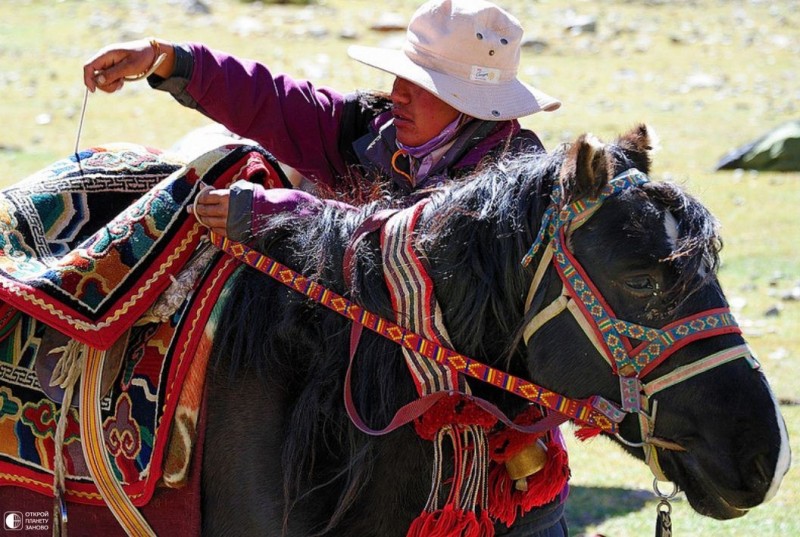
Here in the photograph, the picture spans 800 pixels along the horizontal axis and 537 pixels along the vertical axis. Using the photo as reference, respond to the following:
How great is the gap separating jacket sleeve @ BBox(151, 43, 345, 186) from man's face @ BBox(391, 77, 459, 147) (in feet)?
1.03

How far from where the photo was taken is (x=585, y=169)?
85.4 inches

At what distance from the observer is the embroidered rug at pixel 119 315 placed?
238cm

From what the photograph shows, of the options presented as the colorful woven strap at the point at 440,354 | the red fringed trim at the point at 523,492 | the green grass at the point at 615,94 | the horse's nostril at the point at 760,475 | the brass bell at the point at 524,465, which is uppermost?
the colorful woven strap at the point at 440,354

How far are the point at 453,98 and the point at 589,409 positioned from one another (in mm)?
827

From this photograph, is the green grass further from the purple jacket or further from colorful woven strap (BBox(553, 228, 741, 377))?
colorful woven strap (BBox(553, 228, 741, 377))

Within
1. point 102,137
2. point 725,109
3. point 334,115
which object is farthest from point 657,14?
point 334,115

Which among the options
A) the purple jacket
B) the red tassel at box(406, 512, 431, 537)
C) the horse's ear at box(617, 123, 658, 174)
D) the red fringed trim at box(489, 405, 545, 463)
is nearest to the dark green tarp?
the purple jacket

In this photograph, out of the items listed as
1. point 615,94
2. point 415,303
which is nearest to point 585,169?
point 415,303

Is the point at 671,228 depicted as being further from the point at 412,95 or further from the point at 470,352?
the point at 412,95

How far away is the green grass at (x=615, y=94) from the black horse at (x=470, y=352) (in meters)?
2.16

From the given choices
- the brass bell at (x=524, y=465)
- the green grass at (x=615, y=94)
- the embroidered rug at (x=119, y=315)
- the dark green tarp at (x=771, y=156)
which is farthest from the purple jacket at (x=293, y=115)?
the dark green tarp at (x=771, y=156)

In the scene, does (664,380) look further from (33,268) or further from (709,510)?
(33,268)

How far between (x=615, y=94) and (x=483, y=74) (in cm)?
1115

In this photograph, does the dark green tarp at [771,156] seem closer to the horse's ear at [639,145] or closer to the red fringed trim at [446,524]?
the horse's ear at [639,145]
